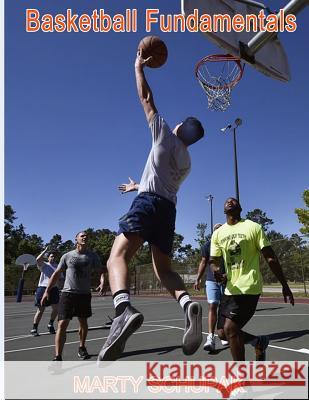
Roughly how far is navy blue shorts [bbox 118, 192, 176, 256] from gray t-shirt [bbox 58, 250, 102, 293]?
2943 mm

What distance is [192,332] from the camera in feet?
9.71

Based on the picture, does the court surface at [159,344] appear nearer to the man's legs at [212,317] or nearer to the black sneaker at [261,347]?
the man's legs at [212,317]

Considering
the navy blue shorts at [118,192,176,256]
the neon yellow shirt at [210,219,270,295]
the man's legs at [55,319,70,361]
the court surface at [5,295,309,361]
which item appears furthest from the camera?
the court surface at [5,295,309,361]

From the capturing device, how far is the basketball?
11.5ft

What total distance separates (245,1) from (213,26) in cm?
124

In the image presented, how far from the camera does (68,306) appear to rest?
5598 millimetres

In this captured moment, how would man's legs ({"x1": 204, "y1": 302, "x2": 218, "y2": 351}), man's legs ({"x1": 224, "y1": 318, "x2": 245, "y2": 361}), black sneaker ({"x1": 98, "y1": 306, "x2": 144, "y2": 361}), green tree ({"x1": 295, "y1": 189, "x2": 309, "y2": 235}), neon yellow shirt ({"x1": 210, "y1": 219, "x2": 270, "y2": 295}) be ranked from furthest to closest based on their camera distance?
green tree ({"x1": 295, "y1": 189, "x2": 309, "y2": 235})
man's legs ({"x1": 204, "y1": 302, "x2": 218, "y2": 351})
neon yellow shirt ({"x1": 210, "y1": 219, "x2": 270, "y2": 295})
man's legs ({"x1": 224, "y1": 318, "x2": 245, "y2": 361})
black sneaker ({"x1": 98, "y1": 306, "x2": 144, "y2": 361})

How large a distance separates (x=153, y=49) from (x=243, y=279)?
98.3 inches

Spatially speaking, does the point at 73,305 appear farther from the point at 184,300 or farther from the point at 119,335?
the point at 119,335

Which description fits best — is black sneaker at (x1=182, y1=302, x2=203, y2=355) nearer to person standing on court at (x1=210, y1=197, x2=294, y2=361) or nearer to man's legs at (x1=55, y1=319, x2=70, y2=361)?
person standing on court at (x1=210, y1=197, x2=294, y2=361)

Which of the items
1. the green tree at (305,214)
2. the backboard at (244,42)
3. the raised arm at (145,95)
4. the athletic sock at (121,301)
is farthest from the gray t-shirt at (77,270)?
the green tree at (305,214)

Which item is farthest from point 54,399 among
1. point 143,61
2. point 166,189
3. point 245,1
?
point 245,1

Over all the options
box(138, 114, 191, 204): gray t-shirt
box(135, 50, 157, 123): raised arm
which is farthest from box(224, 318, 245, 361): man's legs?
box(135, 50, 157, 123): raised arm

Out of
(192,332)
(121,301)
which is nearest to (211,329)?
(192,332)
